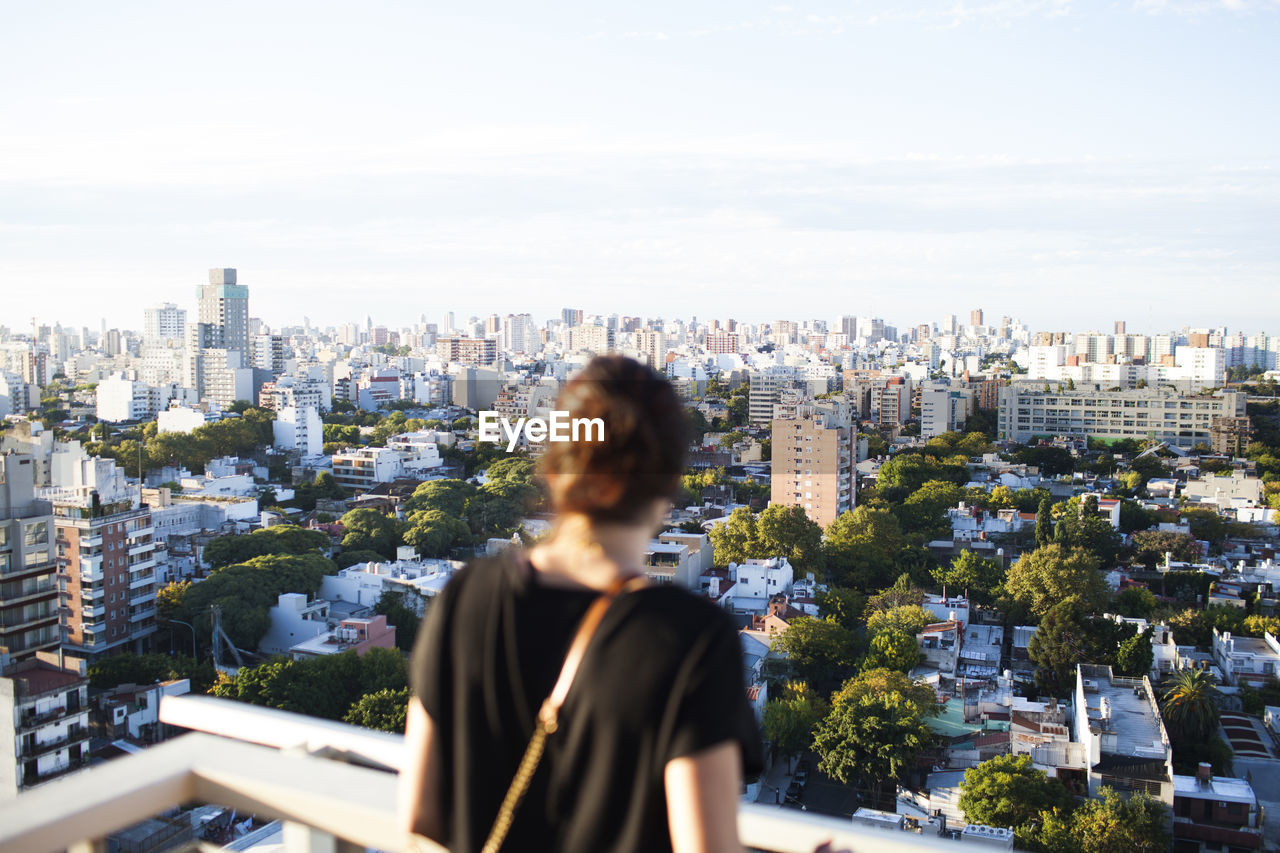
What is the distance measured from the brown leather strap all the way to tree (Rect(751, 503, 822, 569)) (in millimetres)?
6735

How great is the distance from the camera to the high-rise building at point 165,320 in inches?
1016

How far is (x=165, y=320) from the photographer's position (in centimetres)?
2591

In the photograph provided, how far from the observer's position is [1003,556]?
7.45 meters

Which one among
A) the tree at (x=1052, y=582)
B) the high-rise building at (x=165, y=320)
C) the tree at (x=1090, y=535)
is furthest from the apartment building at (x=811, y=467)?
the high-rise building at (x=165, y=320)

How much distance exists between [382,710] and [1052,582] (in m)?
3.85

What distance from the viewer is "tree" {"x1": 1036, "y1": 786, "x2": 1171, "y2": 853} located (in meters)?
3.33

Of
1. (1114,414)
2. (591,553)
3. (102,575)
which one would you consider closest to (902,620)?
(102,575)

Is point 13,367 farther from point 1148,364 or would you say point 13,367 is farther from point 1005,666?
point 1148,364

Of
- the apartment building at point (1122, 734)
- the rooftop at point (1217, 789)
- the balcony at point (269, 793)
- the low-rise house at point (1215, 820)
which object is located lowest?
the low-rise house at point (1215, 820)

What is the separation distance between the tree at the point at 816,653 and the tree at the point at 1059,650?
913mm

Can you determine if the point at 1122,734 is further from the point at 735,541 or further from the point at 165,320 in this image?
the point at 165,320

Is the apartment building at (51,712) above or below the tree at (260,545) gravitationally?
above

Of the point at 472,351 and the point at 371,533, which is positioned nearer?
the point at 371,533

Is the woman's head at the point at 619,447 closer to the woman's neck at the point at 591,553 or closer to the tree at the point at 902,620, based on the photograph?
Answer: the woman's neck at the point at 591,553
